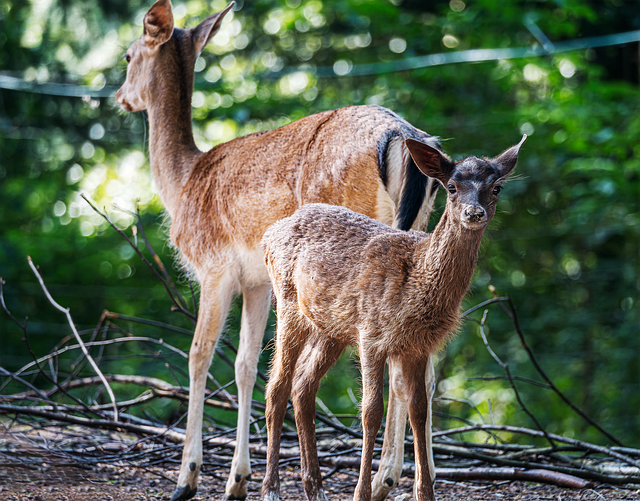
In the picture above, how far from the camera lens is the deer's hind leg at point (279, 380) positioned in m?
3.98

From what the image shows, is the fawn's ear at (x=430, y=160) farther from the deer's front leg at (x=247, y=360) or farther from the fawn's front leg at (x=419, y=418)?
the deer's front leg at (x=247, y=360)

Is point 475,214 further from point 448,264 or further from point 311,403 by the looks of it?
point 311,403

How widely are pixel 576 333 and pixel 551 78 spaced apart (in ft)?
14.1

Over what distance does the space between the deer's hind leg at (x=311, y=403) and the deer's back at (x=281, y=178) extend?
89 cm

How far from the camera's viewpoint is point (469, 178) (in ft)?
10.5

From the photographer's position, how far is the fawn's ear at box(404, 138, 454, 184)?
3.26m

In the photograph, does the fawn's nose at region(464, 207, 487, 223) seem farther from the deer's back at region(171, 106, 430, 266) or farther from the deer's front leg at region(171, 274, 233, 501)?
the deer's front leg at region(171, 274, 233, 501)

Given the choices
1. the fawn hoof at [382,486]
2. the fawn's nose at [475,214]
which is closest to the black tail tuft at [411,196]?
the fawn's nose at [475,214]

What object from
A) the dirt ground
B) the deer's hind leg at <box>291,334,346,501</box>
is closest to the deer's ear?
the deer's hind leg at <box>291,334,346,501</box>

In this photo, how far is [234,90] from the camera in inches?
444

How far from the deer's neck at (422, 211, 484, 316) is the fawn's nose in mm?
160

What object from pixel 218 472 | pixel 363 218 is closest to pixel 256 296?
pixel 218 472

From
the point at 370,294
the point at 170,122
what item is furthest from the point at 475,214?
the point at 170,122

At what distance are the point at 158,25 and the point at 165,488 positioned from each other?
11.6 ft
